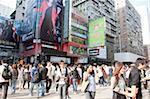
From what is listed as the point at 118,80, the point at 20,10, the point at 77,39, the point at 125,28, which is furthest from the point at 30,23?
the point at 125,28

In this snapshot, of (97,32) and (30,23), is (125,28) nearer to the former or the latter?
(97,32)

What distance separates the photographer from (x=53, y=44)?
37.2m

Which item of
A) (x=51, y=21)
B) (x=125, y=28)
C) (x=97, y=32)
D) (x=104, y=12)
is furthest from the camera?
(x=125, y=28)

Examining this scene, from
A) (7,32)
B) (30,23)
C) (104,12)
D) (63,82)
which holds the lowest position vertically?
(63,82)

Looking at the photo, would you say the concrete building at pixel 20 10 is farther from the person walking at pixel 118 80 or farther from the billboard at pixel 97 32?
the person walking at pixel 118 80

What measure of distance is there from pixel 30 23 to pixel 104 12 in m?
32.8

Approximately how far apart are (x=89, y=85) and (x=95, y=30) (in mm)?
33998

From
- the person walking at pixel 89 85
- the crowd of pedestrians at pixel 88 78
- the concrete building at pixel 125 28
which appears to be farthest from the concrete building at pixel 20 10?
the concrete building at pixel 125 28

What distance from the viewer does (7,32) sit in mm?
35719

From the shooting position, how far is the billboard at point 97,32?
117 feet

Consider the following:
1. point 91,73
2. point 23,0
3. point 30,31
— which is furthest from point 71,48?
point 91,73

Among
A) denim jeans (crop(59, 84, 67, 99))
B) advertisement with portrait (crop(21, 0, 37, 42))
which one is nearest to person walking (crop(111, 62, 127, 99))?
denim jeans (crop(59, 84, 67, 99))

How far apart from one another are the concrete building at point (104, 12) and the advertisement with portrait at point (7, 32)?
20.6 meters

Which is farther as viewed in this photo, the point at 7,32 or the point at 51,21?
the point at 7,32
